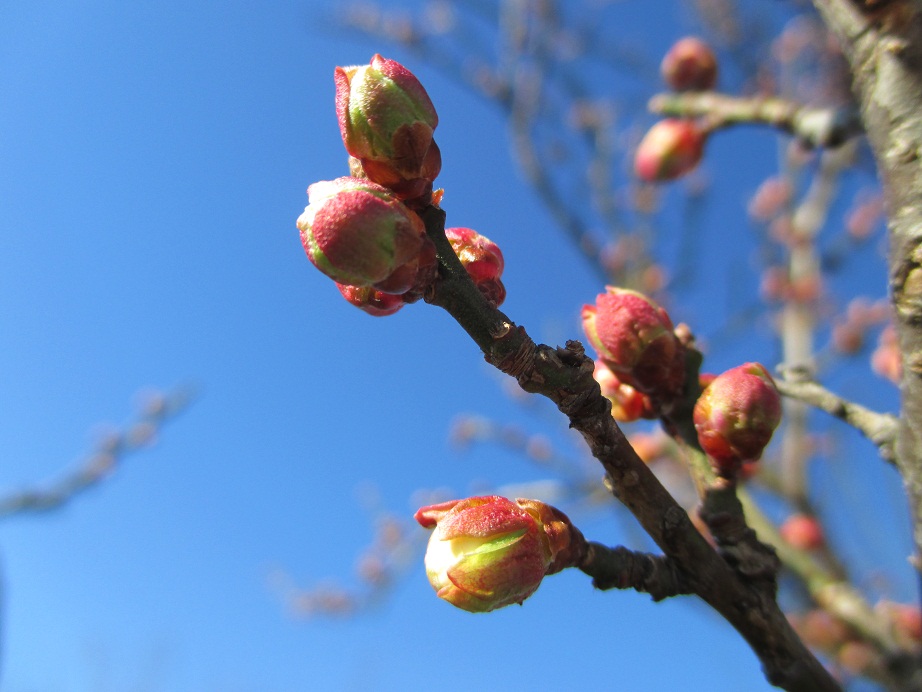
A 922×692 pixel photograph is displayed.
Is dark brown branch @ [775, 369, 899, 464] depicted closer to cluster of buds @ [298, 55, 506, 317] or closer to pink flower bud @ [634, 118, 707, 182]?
cluster of buds @ [298, 55, 506, 317]

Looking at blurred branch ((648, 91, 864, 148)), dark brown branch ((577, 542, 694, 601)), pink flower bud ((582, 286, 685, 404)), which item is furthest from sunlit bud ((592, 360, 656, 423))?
blurred branch ((648, 91, 864, 148))

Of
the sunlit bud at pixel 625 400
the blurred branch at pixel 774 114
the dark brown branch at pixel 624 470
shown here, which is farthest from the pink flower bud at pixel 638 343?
the blurred branch at pixel 774 114

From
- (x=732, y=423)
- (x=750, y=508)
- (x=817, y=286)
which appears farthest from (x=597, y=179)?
(x=732, y=423)

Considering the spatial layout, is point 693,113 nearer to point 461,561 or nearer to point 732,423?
point 732,423

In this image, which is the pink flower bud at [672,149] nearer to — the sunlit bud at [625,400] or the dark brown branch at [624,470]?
the sunlit bud at [625,400]

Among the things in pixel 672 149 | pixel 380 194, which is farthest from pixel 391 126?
pixel 672 149

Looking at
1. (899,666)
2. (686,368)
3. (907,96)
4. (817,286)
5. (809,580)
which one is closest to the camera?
(907,96)
